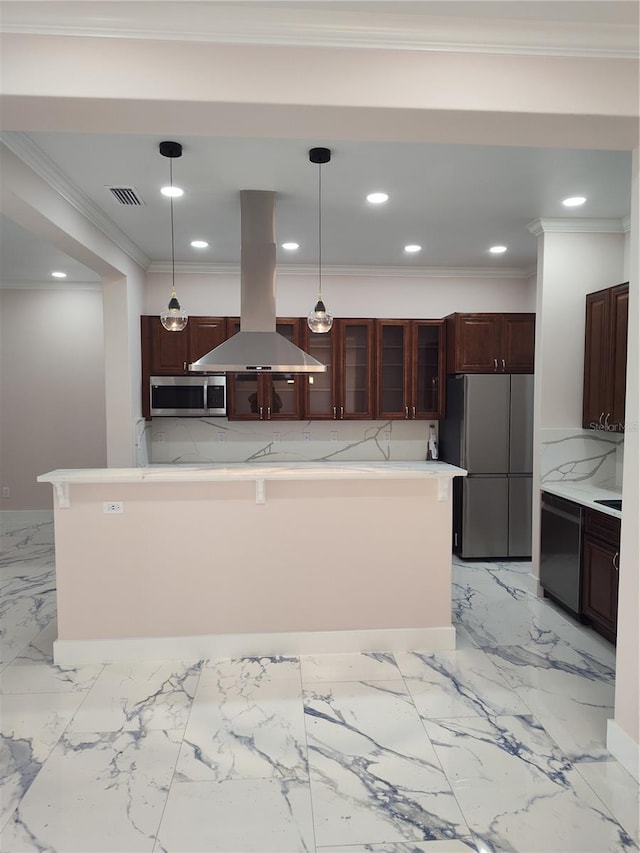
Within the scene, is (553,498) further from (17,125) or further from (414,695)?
(17,125)

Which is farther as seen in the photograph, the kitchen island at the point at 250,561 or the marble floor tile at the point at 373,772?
the kitchen island at the point at 250,561

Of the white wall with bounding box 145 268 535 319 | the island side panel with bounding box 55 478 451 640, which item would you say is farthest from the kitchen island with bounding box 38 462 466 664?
the white wall with bounding box 145 268 535 319

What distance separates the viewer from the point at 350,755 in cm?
222

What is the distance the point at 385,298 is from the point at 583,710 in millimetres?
4112

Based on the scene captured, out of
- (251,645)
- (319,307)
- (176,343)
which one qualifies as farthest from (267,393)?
(251,645)

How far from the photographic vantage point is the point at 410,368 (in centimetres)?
534

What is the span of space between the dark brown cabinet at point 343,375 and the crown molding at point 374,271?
1.97 ft

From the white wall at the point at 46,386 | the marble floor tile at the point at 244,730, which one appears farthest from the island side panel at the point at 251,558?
the white wall at the point at 46,386


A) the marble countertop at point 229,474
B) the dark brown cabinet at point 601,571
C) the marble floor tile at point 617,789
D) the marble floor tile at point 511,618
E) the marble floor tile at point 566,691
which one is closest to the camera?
the marble floor tile at point 617,789

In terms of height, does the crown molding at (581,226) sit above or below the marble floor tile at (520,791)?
above

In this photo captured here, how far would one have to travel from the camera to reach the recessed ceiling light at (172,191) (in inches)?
132

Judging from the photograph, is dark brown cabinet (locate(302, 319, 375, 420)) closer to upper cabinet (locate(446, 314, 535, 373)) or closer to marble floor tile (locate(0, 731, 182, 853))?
upper cabinet (locate(446, 314, 535, 373))

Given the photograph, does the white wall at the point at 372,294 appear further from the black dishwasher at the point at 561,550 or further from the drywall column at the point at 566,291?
the black dishwasher at the point at 561,550

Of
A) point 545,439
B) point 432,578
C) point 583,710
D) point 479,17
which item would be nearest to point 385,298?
point 545,439
